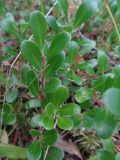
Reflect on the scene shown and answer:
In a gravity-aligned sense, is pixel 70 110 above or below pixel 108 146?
above

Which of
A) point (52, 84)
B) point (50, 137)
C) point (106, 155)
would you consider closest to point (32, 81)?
point (52, 84)

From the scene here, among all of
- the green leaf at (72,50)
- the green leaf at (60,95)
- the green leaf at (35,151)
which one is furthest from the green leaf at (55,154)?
the green leaf at (72,50)

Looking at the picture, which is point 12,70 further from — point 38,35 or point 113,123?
point 113,123

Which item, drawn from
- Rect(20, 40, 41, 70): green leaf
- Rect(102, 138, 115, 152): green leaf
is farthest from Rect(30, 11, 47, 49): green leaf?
Rect(102, 138, 115, 152): green leaf

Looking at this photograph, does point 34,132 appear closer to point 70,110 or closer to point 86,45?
point 70,110

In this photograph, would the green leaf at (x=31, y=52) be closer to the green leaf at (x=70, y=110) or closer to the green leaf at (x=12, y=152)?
the green leaf at (x=70, y=110)

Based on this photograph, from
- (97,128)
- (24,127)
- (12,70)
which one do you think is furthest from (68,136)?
(97,128)
